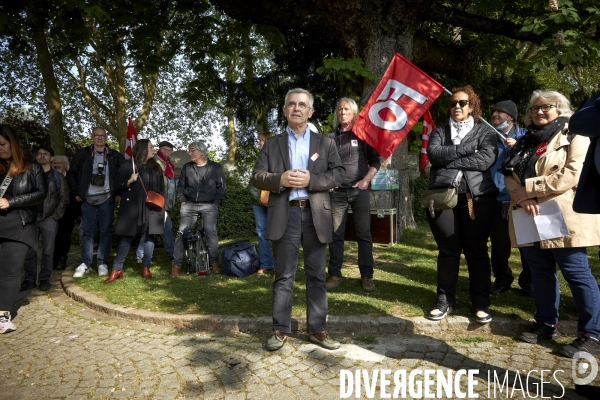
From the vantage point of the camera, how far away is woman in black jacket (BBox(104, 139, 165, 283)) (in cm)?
726

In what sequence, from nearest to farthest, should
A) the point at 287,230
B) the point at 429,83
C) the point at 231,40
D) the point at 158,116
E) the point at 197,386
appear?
the point at 197,386
the point at 287,230
the point at 429,83
the point at 231,40
the point at 158,116

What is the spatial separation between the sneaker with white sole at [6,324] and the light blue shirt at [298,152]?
11.5 ft

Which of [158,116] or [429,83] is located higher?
[158,116]

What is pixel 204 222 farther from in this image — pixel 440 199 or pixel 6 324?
pixel 440 199

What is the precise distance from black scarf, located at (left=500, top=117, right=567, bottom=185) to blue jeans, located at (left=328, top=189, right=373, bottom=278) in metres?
1.91

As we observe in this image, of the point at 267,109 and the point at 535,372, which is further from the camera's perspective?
the point at 267,109

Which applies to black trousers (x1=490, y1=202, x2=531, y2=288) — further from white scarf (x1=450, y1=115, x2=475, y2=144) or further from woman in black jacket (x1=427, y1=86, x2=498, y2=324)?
white scarf (x1=450, y1=115, x2=475, y2=144)

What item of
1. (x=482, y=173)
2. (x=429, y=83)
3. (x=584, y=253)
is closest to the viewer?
(x=584, y=253)

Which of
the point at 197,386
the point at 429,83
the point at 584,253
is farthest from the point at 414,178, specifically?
the point at 197,386

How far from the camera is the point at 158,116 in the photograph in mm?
36969

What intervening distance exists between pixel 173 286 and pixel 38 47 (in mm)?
13244

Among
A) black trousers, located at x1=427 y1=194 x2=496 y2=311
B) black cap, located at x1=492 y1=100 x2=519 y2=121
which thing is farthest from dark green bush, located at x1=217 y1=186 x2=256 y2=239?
black trousers, located at x1=427 y1=194 x2=496 y2=311

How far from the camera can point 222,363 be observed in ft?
13.1

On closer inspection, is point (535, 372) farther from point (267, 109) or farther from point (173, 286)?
point (267, 109)
